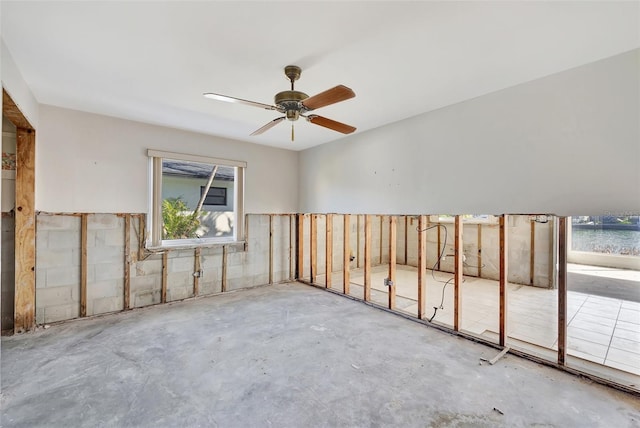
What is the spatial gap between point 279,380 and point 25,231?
326 centimetres

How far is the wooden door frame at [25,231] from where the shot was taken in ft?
9.87

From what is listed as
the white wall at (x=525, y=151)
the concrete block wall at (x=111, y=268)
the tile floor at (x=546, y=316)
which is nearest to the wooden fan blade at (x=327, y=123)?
the white wall at (x=525, y=151)

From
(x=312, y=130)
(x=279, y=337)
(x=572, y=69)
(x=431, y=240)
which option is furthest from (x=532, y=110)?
(x=431, y=240)

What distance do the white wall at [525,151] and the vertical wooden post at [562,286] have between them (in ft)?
0.54

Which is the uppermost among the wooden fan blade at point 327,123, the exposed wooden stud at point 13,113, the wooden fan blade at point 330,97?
the exposed wooden stud at point 13,113

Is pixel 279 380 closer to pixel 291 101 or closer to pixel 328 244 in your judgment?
pixel 291 101

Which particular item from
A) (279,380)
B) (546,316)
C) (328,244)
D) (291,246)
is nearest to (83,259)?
(279,380)

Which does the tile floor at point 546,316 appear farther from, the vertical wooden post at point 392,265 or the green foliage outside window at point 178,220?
the green foliage outside window at point 178,220

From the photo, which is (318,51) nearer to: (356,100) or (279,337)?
(356,100)

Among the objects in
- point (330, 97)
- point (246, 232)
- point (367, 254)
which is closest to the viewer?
point (330, 97)

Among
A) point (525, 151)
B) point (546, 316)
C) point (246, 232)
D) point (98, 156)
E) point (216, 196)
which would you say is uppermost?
point (98, 156)

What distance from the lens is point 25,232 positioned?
10.0 ft

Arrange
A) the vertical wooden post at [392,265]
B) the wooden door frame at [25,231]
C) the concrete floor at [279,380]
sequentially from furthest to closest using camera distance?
the vertical wooden post at [392,265], the wooden door frame at [25,231], the concrete floor at [279,380]

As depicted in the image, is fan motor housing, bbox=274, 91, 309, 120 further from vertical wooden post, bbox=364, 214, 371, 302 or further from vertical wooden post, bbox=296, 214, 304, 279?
vertical wooden post, bbox=296, 214, 304, 279
